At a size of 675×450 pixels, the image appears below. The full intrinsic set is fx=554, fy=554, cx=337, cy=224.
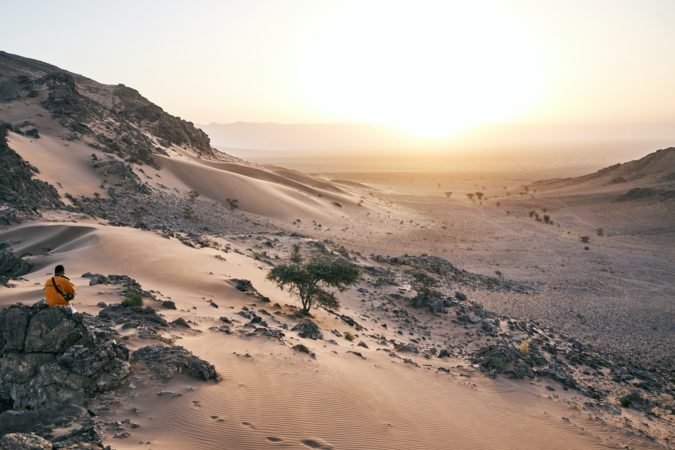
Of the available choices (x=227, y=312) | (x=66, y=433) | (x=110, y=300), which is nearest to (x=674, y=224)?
(x=227, y=312)

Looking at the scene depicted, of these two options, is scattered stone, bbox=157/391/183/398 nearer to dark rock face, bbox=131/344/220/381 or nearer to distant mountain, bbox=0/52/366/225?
dark rock face, bbox=131/344/220/381

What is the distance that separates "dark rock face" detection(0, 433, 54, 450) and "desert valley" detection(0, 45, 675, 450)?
2cm

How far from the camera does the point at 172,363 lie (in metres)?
9.35

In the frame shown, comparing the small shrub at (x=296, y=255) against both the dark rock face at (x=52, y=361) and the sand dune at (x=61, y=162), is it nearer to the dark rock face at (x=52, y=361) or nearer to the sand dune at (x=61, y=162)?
the sand dune at (x=61, y=162)

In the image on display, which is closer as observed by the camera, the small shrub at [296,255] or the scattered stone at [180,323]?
the scattered stone at [180,323]

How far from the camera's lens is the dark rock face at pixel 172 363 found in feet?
30.2

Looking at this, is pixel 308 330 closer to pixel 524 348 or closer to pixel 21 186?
pixel 524 348

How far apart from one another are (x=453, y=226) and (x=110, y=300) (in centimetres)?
3480

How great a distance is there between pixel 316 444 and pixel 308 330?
5.76 metres

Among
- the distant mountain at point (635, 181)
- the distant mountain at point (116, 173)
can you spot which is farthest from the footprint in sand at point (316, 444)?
the distant mountain at point (635, 181)

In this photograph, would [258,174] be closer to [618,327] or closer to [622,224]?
[622,224]

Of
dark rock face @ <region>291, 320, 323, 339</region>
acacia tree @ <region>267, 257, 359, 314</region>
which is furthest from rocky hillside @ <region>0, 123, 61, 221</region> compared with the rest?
dark rock face @ <region>291, 320, 323, 339</region>

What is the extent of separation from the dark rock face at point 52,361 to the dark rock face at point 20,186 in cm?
1841

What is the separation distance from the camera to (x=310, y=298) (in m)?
17.1
